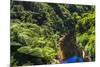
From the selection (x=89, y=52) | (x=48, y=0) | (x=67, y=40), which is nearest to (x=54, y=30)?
(x=67, y=40)

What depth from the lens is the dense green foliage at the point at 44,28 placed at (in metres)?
1.58

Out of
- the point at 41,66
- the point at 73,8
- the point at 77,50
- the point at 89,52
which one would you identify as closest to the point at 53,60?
the point at 41,66

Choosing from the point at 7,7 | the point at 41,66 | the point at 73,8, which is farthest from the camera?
the point at 73,8

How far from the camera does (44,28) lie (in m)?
1.67

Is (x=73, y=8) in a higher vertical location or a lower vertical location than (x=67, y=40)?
higher

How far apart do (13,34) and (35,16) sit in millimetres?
231

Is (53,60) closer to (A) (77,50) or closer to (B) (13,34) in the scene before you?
(A) (77,50)

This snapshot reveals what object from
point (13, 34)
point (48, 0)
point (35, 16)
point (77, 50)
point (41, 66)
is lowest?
point (41, 66)

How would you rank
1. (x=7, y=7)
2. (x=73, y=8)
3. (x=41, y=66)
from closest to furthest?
1. (x=7, y=7)
2. (x=41, y=66)
3. (x=73, y=8)

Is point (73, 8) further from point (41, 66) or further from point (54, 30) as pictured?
point (41, 66)

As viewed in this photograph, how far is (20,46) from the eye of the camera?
5.22ft

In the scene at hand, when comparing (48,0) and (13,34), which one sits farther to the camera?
(48,0)

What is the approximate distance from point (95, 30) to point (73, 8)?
0.29 meters

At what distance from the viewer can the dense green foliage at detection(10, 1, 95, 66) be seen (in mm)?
1584
